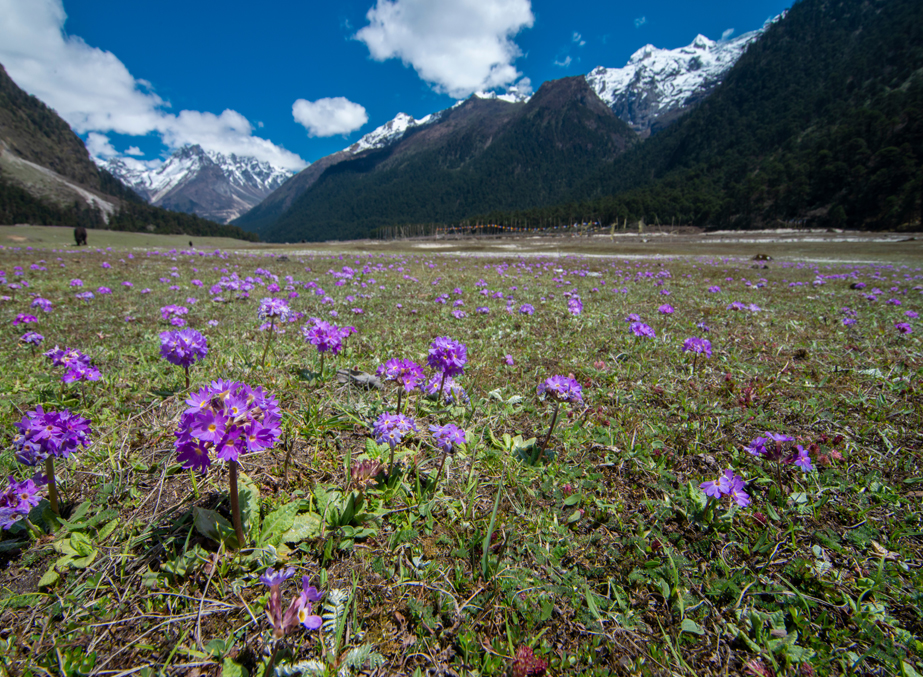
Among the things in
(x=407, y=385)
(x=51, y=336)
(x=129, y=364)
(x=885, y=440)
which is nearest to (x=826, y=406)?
(x=885, y=440)

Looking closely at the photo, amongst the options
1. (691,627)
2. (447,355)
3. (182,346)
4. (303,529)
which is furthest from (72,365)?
(691,627)

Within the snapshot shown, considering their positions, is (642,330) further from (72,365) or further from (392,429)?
(72,365)

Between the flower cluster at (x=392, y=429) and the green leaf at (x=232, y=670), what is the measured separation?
119cm

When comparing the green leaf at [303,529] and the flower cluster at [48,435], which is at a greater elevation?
the flower cluster at [48,435]

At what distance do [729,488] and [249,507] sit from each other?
9.65ft

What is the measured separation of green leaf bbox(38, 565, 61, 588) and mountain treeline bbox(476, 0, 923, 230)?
103747 mm

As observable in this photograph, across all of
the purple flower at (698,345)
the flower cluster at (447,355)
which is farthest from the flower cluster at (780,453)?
the flower cluster at (447,355)

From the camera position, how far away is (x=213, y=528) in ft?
6.50

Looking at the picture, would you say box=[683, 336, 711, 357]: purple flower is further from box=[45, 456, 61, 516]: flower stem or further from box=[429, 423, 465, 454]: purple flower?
box=[45, 456, 61, 516]: flower stem

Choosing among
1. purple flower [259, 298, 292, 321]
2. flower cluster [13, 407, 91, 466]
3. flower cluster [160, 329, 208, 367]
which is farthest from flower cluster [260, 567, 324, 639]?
purple flower [259, 298, 292, 321]

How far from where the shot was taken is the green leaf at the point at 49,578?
1765 mm

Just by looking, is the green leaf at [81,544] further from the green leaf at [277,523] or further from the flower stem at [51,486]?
the green leaf at [277,523]

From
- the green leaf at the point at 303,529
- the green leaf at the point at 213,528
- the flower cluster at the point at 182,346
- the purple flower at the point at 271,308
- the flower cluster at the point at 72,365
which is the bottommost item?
the green leaf at the point at 303,529

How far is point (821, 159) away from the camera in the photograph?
302 feet
